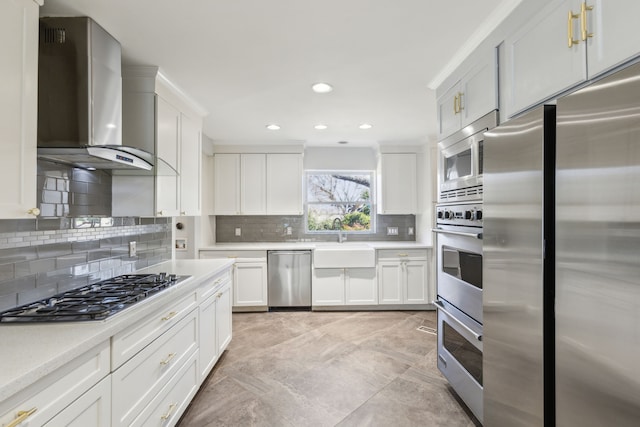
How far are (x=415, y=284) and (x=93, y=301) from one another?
366 centimetres

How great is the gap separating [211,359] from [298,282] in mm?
1863

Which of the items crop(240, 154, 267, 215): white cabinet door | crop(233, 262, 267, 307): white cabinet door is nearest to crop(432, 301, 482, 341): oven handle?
crop(233, 262, 267, 307): white cabinet door

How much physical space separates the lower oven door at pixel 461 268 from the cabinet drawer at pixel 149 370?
5.73 feet

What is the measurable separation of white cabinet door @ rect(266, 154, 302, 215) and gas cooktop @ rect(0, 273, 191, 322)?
252 cm

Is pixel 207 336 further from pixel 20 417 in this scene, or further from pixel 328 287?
pixel 328 287

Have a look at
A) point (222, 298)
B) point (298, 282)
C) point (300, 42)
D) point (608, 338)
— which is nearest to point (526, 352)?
point (608, 338)

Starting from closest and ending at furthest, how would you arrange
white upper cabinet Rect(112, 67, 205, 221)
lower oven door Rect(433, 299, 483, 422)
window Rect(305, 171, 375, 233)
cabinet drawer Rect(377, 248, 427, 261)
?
lower oven door Rect(433, 299, 483, 422) → white upper cabinet Rect(112, 67, 205, 221) → cabinet drawer Rect(377, 248, 427, 261) → window Rect(305, 171, 375, 233)

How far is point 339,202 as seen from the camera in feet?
16.2

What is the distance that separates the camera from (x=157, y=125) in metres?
2.22

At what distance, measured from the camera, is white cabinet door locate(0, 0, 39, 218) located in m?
1.17

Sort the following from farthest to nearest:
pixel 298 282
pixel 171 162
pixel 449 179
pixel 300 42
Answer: pixel 298 282 → pixel 171 162 → pixel 449 179 → pixel 300 42

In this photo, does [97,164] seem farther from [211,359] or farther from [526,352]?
[526,352]

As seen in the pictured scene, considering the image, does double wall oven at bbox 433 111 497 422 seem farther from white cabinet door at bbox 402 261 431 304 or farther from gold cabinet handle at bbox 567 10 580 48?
white cabinet door at bbox 402 261 431 304

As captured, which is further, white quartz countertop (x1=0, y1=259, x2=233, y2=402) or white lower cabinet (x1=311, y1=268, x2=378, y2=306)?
white lower cabinet (x1=311, y1=268, x2=378, y2=306)
